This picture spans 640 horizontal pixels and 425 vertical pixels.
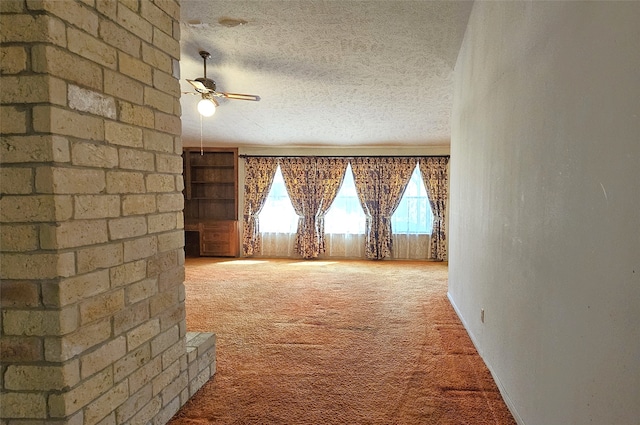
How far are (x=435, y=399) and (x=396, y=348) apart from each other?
0.74 meters

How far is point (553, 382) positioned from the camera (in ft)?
4.96

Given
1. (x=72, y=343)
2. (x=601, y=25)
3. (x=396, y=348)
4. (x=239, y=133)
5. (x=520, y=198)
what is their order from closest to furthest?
(x=601, y=25) → (x=72, y=343) → (x=520, y=198) → (x=396, y=348) → (x=239, y=133)

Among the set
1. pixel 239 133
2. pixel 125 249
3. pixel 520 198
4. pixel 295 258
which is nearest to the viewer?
pixel 125 249

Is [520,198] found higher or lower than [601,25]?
lower

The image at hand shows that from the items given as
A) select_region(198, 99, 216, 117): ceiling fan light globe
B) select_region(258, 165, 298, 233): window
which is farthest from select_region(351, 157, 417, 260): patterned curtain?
select_region(198, 99, 216, 117): ceiling fan light globe

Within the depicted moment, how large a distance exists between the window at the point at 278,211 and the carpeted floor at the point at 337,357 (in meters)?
2.26

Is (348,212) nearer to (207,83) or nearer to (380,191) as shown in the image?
(380,191)

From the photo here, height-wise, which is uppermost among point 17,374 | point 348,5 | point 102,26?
point 348,5

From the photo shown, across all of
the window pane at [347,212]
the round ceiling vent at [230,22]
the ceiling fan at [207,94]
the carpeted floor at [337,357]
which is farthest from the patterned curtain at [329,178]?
the round ceiling vent at [230,22]

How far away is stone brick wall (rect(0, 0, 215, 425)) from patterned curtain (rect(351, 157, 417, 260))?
5.34 metres

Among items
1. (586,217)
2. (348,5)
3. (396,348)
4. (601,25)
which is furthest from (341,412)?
(348,5)

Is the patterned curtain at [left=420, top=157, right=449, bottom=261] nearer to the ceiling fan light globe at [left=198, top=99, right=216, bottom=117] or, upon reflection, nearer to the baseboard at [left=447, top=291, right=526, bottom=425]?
the baseboard at [left=447, top=291, right=526, bottom=425]

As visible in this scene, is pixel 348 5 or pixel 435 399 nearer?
pixel 435 399

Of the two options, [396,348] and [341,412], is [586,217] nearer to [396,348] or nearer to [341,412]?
[341,412]
